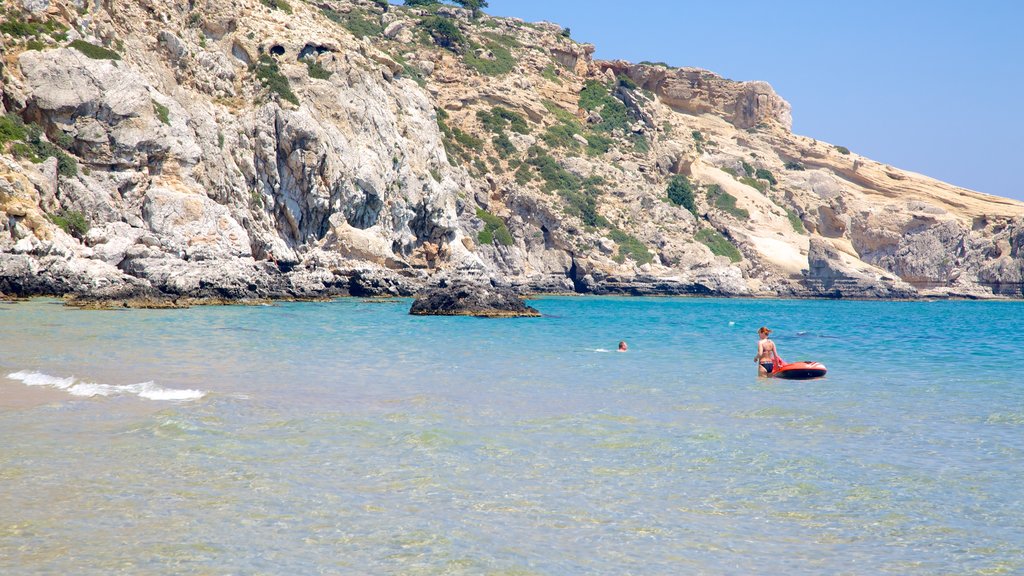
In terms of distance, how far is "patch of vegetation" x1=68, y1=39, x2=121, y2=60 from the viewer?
1914 inches

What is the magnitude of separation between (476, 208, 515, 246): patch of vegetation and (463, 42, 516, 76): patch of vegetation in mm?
25866

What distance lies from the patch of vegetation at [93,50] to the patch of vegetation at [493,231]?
32.6 metres

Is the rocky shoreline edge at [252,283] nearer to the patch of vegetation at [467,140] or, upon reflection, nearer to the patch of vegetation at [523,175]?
the patch of vegetation at [523,175]

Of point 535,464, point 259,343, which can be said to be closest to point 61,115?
point 259,343

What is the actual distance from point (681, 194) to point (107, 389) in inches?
3426

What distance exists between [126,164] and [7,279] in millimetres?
10549

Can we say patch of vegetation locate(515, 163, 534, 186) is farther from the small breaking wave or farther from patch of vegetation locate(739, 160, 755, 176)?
the small breaking wave

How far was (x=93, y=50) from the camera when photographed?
48906 mm

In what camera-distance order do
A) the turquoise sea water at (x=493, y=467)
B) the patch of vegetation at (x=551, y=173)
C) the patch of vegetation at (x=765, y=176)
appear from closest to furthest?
the turquoise sea water at (x=493, y=467)
the patch of vegetation at (x=551, y=173)
the patch of vegetation at (x=765, y=176)

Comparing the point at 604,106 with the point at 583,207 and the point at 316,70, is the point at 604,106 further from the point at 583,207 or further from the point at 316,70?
the point at 316,70

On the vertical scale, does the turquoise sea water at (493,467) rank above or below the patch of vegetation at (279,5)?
below

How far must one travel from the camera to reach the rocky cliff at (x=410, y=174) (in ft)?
150

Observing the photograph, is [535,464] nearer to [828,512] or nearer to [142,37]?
[828,512]

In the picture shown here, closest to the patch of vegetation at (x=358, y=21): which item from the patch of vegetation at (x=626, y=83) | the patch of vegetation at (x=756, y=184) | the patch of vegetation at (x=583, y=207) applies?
the patch of vegetation at (x=626, y=83)
